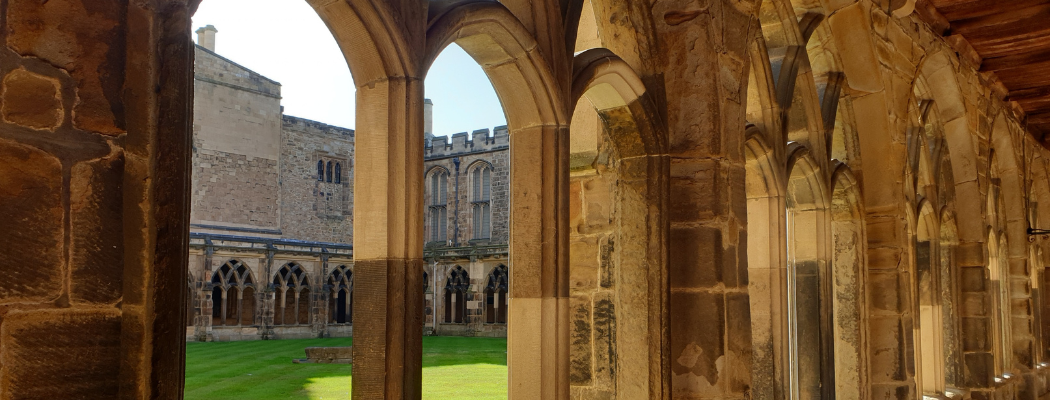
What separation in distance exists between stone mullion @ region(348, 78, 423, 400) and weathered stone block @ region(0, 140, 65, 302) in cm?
81

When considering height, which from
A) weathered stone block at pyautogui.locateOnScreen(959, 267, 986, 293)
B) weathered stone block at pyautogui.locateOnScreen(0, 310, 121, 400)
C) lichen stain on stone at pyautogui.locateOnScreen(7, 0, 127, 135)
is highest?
lichen stain on stone at pyautogui.locateOnScreen(7, 0, 127, 135)

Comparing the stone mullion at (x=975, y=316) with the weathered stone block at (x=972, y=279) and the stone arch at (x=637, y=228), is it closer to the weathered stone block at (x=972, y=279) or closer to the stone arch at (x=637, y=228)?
the weathered stone block at (x=972, y=279)

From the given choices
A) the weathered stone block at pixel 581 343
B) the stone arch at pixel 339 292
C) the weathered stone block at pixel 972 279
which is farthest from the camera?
the stone arch at pixel 339 292

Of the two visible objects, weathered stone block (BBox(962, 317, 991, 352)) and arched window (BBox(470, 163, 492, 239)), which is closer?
weathered stone block (BBox(962, 317, 991, 352))

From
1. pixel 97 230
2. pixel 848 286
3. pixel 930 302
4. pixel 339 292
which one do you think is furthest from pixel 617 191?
pixel 339 292

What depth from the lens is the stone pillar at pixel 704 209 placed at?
314 centimetres

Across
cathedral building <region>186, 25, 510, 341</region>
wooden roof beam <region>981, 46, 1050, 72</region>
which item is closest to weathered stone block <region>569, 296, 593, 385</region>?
wooden roof beam <region>981, 46, 1050, 72</region>

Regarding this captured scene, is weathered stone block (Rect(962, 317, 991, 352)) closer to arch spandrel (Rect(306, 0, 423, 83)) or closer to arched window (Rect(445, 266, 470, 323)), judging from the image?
arch spandrel (Rect(306, 0, 423, 83))

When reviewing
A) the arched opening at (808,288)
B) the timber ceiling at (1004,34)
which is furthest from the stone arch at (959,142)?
the arched opening at (808,288)

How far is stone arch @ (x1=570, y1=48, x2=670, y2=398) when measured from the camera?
3.11 metres

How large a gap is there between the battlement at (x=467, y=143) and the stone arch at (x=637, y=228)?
2303cm

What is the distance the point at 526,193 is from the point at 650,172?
0.68m

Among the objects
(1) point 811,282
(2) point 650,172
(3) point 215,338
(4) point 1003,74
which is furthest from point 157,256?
(3) point 215,338

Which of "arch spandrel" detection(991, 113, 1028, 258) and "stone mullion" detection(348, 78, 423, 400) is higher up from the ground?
"arch spandrel" detection(991, 113, 1028, 258)
